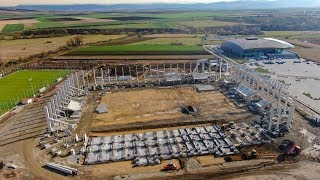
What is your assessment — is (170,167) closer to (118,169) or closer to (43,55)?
(118,169)

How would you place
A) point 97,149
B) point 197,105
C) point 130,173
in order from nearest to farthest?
point 130,173 < point 97,149 < point 197,105

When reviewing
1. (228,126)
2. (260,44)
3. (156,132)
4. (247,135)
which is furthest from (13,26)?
(247,135)

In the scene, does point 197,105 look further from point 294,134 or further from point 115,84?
point 115,84

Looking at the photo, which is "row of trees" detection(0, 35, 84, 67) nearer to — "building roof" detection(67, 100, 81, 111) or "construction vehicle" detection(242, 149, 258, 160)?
"building roof" detection(67, 100, 81, 111)

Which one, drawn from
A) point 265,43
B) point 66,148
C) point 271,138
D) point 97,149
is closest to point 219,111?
point 271,138

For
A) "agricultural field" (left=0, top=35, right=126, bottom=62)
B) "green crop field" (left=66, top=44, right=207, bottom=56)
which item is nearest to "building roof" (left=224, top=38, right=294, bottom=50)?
"green crop field" (left=66, top=44, right=207, bottom=56)

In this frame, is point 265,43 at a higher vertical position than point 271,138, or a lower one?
higher
